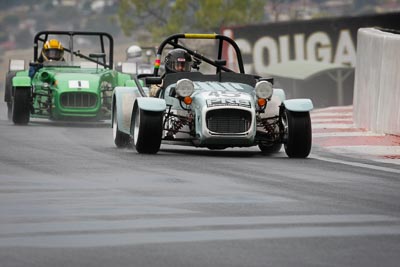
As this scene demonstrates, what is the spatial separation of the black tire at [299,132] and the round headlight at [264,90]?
14.2 inches

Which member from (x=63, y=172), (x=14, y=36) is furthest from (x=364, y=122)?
(x=14, y=36)

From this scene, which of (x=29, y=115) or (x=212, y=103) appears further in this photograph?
(x=29, y=115)

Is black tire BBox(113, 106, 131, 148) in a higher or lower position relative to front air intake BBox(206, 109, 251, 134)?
lower

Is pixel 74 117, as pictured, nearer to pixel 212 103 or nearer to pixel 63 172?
pixel 212 103

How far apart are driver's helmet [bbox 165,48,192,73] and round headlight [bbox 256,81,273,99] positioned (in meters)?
1.37

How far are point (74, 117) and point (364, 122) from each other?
519cm

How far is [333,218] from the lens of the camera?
9430 mm

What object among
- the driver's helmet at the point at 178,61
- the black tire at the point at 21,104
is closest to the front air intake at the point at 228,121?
the driver's helmet at the point at 178,61

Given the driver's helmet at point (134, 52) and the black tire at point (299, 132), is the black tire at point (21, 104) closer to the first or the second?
the black tire at point (299, 132)

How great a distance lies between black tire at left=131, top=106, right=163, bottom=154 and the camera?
1498 centimetres

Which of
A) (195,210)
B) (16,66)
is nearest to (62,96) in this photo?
(16,66)

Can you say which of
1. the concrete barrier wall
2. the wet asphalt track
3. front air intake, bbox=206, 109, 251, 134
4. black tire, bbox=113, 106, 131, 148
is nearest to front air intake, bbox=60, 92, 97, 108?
the concrete barrier wall

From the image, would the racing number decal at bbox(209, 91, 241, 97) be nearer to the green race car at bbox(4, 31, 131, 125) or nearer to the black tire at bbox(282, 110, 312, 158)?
the black tire at bbox(282, 110, 312, 158)

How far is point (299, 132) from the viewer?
15.2 m
